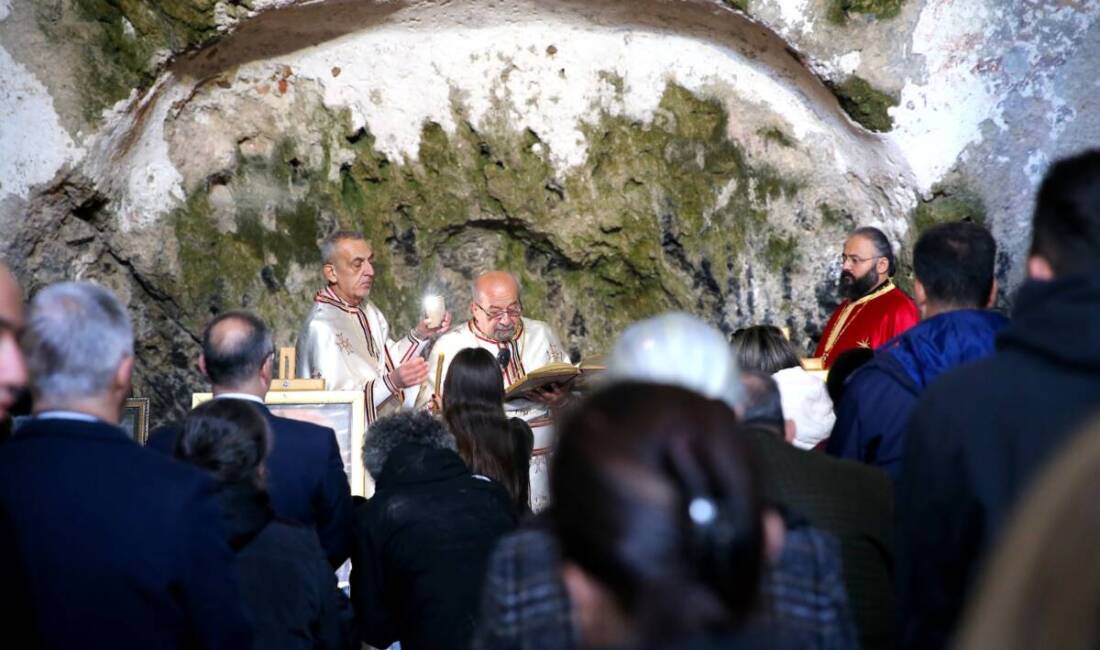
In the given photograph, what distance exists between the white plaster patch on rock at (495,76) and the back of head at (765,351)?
449 cm

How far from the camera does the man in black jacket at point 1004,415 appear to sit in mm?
2072

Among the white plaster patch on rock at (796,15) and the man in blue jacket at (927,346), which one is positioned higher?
the white plaster patch on rock at (796,15)

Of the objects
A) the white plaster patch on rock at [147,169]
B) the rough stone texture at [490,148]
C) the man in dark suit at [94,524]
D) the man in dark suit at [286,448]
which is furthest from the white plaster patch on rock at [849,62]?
the man in dark suit at [94,524]

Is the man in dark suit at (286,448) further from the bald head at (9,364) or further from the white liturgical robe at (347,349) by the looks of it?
the white liturgical robe at (347,349)

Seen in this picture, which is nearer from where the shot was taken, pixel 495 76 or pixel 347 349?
pixel 347 349

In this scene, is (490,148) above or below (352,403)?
above

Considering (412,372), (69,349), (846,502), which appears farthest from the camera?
(412,372)

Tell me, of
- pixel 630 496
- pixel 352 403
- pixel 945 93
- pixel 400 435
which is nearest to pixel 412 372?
pixel 352 403

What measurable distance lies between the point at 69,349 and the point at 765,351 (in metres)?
2.32

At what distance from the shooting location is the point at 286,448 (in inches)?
155

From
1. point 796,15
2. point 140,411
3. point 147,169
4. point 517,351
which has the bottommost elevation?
point 140,411

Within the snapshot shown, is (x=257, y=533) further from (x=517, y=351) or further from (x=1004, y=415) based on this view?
(x=517, y=351)

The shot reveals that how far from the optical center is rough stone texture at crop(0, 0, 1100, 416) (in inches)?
294

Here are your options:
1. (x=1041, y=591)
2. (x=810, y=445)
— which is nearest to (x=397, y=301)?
(x=810, y=445)
